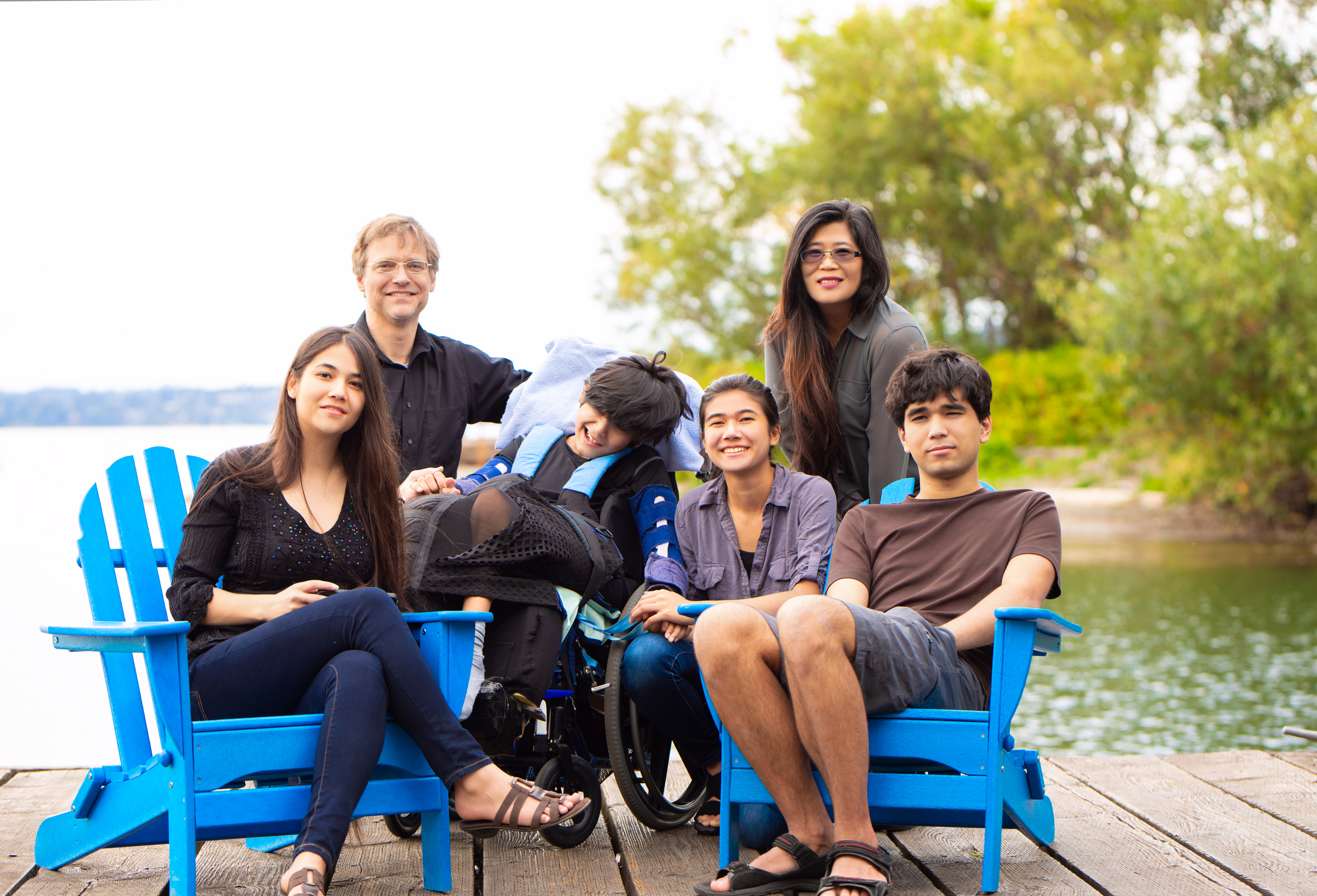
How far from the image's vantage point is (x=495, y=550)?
2488 millimetres

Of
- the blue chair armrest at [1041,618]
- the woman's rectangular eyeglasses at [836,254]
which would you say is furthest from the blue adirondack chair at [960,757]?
the woman's rectangular eyeglasses at [836,254]

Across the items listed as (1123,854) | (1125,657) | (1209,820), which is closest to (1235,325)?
(1125,657)

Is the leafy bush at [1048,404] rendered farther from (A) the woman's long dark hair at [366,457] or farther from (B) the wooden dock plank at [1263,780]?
(A) the woman's long dark hair at [366,457]

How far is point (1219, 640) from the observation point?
→ 762 cm

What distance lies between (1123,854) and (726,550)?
1.09 metres

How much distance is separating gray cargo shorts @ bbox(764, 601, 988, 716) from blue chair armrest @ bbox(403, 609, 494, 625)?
22.6 inches

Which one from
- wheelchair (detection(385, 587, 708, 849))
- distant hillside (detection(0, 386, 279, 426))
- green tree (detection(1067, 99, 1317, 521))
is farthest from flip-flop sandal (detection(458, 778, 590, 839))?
green tree (detection(1067, 99, 1317, 521))

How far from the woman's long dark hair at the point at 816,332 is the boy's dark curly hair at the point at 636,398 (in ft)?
1.18

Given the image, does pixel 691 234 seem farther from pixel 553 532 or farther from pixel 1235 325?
pixel 553 532

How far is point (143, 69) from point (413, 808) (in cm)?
1358

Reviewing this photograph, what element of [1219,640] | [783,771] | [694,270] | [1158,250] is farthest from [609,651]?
[694,270]

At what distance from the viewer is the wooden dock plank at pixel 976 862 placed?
2270mm

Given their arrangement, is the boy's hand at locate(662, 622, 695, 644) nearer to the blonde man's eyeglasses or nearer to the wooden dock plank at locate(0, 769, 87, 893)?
the blonde man's eyeglasses

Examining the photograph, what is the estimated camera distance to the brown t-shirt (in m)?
2.38
